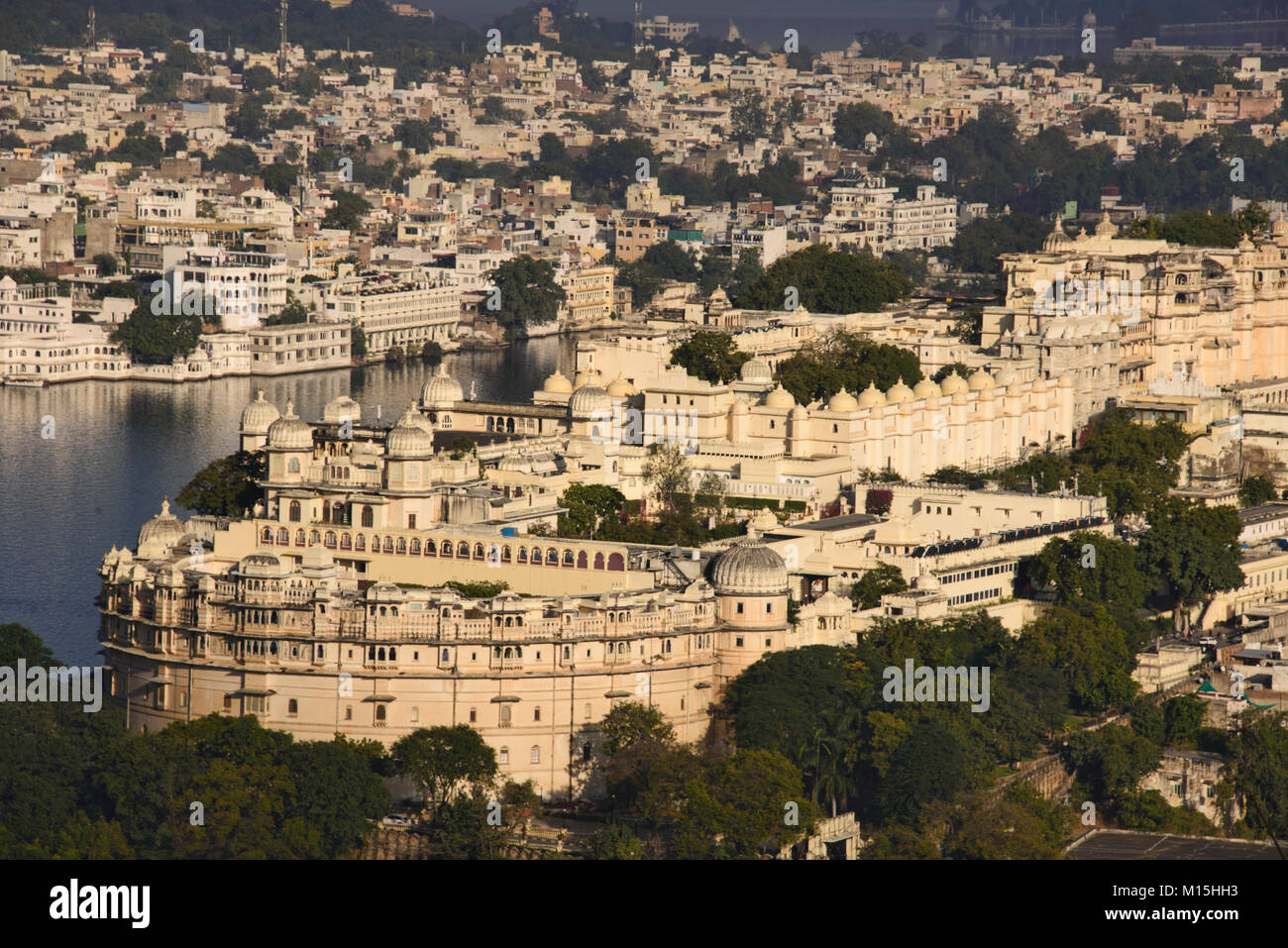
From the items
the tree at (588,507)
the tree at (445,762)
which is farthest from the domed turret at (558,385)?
the tree at (445,762)

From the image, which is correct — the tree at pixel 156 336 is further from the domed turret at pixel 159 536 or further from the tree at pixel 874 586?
the tree at pixel 874 586

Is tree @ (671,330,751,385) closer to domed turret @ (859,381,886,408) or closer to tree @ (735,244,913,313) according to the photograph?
domed turret @ (859,381,886,408)

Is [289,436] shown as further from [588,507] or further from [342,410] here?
[588,507]

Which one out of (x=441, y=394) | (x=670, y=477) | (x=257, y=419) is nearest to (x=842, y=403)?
(x=670, y=477)

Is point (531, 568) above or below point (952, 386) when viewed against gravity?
below

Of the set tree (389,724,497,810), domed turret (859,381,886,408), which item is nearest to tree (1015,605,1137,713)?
tree (389,724,497,810)

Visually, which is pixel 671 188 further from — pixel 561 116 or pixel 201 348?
pixel 201 348
